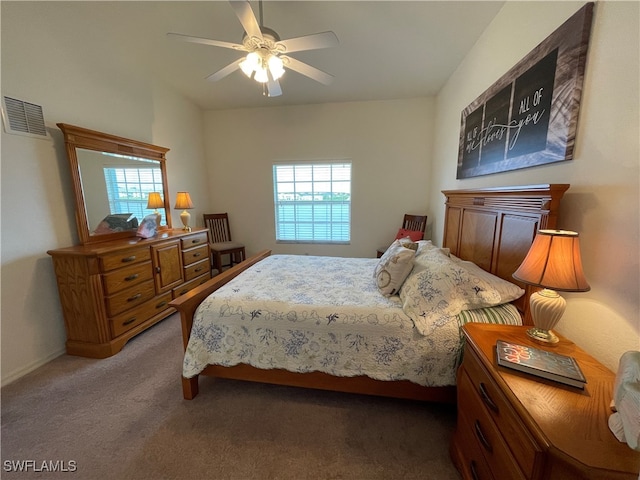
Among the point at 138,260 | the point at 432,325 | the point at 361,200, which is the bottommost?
the point at 432,325

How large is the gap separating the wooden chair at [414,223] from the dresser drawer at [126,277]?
3055 millimetres

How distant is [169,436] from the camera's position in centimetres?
148

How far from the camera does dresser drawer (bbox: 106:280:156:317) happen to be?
222 centimetres

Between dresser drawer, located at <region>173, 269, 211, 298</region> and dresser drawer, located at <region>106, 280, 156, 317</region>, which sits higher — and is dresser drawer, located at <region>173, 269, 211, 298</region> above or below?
below

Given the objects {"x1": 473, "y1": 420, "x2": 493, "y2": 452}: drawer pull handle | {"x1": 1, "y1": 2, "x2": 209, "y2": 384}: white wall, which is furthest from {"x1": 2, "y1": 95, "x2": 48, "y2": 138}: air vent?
{"x1": 473, "y1": 420, "x2": 493, "y2": 452}: drawer pull handle

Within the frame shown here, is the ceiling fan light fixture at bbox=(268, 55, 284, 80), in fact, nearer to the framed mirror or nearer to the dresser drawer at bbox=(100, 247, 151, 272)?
the framed mirror

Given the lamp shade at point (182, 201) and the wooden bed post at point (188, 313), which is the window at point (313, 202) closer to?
the lamp shade at point (182, 201)

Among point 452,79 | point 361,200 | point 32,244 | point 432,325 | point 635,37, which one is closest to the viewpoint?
point 635,37

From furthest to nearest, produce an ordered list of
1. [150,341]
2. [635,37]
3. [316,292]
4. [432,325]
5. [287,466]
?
1. [150,341]
2. [316,292]
3. [432,325]
4. [287,466]
5. [635,37]

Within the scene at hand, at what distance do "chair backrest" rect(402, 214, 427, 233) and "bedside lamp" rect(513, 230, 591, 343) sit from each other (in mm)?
2785

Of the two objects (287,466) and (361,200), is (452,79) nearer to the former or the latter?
(361,200)

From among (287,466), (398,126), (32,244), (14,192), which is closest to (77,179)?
(14,192)

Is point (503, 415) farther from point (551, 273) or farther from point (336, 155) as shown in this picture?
point (336, 155)

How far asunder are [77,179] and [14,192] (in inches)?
16.1
